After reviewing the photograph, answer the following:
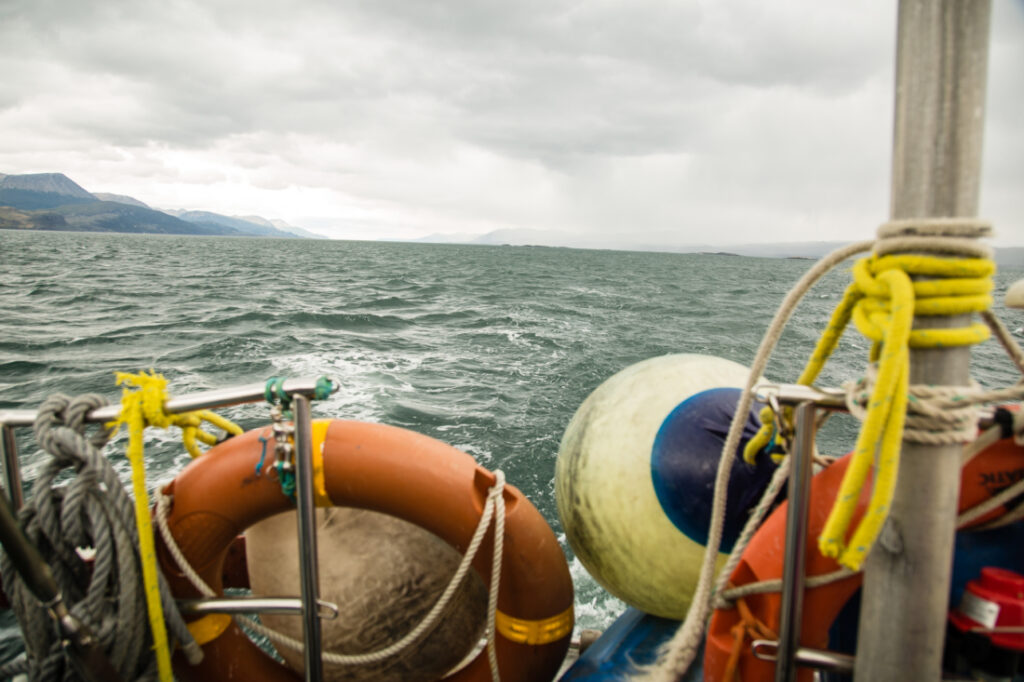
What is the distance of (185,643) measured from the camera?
5.99 feet

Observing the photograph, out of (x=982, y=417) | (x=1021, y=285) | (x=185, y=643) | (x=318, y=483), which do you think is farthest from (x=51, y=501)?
(x=1021, y=285)

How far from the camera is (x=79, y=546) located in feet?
5.44

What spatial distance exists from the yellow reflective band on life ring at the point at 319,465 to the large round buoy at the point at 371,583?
0.34 metres

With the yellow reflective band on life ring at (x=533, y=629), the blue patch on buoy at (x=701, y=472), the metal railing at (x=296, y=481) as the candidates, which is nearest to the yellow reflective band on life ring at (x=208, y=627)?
the metal railing at (x=296, y=481)

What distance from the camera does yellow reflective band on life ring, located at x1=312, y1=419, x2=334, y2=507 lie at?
1836mm

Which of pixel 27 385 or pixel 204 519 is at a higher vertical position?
pixel 204 519

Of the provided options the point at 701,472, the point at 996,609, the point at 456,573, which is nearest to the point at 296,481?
the point at 456,573

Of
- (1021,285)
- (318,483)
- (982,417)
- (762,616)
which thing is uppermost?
(1021,285)

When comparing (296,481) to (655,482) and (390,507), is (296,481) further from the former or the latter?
(655,482)

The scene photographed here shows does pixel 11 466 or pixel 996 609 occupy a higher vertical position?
pixel 11 466

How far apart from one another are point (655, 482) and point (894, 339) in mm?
1241

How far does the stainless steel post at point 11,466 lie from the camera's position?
163cm

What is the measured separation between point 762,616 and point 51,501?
6.41ft

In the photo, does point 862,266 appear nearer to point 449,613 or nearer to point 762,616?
point 762,616
